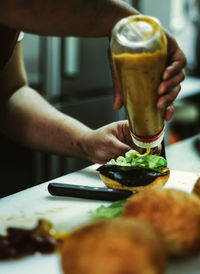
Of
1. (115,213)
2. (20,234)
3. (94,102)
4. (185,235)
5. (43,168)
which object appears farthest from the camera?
(94,102)

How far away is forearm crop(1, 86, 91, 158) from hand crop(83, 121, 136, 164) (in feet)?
0.25

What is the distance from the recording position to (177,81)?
3.40ft

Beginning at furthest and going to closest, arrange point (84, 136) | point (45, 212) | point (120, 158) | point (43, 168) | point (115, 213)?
point (43, 168)
point (84, 136)
point (120, 158)
point (45, 212)
point (115, 213)

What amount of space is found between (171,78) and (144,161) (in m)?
0.28

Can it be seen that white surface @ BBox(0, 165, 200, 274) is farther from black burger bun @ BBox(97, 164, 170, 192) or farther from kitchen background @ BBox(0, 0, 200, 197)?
kitchen background @ BBox(0, 0, 200, 197)

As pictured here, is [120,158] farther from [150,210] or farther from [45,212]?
[150,210]

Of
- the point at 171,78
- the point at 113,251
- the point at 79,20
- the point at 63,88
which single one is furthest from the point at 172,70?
the point at 63,88

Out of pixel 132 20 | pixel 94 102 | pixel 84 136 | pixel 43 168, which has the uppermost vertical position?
pixel 132 20

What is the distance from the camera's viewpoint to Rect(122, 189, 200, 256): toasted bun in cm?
65

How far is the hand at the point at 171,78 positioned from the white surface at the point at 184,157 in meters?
0.44

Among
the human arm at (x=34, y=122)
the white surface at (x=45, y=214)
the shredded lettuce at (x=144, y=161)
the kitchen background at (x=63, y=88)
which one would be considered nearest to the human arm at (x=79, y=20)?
the shredded lettuce at (x=144, y=161)

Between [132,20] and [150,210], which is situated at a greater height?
[132,20]

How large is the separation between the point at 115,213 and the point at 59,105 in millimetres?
1680

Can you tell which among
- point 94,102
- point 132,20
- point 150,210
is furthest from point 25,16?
point 94,102
